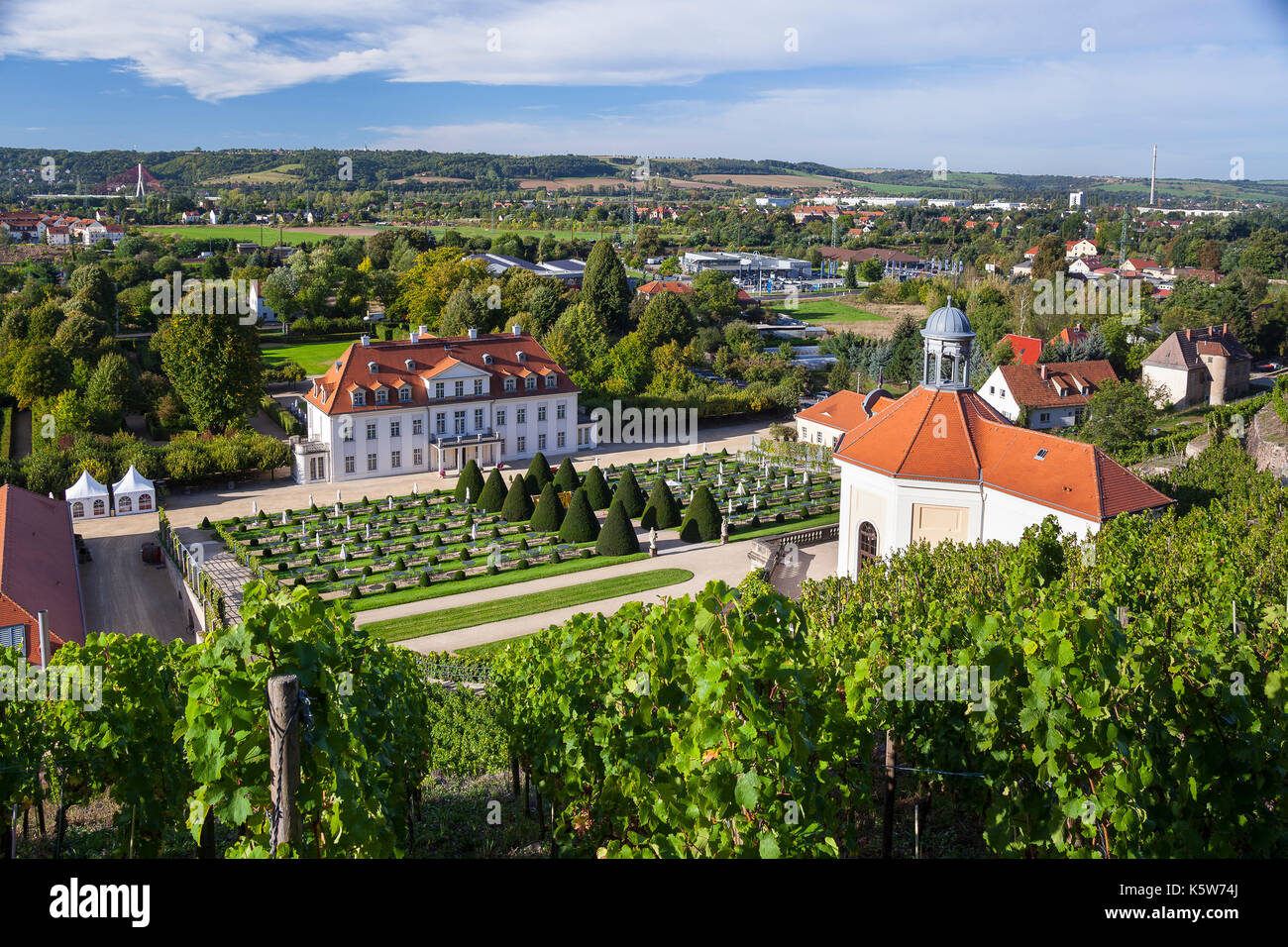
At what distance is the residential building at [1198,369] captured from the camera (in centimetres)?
6156

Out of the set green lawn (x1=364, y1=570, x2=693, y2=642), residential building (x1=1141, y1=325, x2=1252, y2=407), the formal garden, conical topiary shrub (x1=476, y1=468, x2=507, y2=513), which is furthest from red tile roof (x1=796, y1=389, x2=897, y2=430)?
residential building (x1=1141, y1=325, x2=1252, y2=407)

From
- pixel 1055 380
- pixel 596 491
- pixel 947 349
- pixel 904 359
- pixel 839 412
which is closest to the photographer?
pixel 947 349

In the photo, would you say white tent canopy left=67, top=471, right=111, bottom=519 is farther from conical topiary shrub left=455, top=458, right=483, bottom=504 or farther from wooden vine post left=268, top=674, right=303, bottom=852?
wooden vine post left=268, top=674, right=303, bottom=852

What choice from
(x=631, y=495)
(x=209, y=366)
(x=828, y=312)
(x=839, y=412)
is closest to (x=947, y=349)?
(x=631, y=495)

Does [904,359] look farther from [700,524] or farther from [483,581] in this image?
[483,581]

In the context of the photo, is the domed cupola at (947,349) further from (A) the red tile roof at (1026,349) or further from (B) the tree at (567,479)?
(A) the red tile roof at (1026,349)

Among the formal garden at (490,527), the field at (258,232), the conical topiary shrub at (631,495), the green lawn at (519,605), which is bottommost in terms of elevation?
the green lawn at (519,605)

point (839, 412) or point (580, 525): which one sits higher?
point (839, 412)

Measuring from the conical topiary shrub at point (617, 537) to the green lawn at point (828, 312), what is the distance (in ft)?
222

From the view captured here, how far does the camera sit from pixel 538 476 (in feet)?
137

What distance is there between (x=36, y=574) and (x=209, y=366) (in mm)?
21680

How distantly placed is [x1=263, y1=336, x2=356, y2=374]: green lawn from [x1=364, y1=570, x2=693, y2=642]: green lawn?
135 ft

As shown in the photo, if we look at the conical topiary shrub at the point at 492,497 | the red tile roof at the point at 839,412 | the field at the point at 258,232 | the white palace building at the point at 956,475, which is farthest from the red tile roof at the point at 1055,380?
the field at the point at 258,232

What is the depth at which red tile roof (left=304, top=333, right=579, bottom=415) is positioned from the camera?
46844 millimetres
